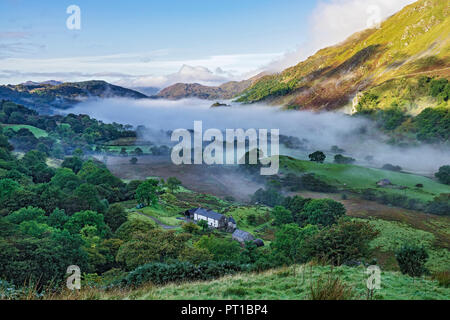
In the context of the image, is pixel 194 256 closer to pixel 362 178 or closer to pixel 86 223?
pixel 86 223

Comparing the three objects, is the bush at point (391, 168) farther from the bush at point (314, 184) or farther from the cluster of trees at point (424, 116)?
the bush at point (314, 184)

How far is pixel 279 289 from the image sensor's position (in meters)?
10.3

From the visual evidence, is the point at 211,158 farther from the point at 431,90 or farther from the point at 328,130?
the point at 431,90

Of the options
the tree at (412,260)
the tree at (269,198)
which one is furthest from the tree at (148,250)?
the tree at (269,198)

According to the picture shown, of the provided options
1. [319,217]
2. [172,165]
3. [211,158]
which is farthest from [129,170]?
[319,217]

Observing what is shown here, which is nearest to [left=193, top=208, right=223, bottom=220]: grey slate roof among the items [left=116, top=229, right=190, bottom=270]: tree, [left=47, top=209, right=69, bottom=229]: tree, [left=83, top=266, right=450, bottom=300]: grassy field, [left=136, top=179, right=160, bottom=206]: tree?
[left=136, top=179, right=160, bottom=206]: tree

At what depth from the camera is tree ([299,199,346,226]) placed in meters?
47.1

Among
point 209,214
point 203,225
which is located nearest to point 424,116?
point 209,214

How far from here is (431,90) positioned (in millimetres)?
126562

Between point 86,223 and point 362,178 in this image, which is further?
point 362,178

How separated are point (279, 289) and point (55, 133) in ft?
447

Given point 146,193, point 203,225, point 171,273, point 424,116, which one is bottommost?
point 203,225

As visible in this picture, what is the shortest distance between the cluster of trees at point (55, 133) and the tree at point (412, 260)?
327 feet

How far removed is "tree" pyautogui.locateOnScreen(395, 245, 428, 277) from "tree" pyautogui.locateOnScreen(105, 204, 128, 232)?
32.5 metres
